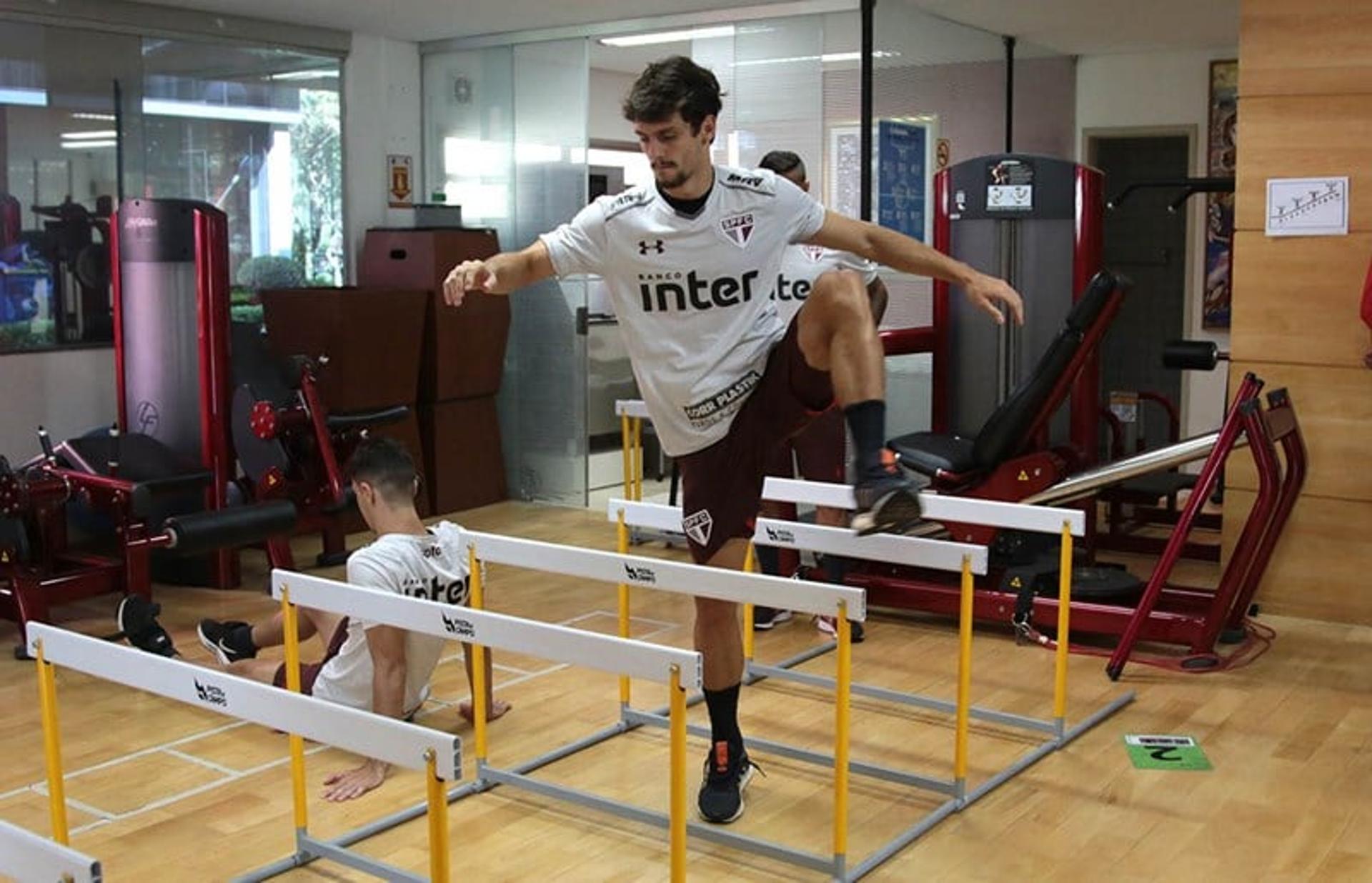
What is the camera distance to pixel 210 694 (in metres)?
2.59

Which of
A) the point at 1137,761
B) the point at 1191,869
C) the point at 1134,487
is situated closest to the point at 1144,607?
the point at 1137,761

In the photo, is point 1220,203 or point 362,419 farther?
point 1220,203

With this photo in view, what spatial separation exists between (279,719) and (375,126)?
6102 mm

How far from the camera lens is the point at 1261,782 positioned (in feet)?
12.6

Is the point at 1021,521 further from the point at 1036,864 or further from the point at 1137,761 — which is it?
the point at 1036,864

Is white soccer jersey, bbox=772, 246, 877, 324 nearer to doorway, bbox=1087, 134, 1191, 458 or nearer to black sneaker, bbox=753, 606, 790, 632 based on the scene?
black sneaker, bbox=753, 606, 790, 632

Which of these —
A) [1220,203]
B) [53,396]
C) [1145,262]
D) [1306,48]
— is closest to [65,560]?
[53,396]

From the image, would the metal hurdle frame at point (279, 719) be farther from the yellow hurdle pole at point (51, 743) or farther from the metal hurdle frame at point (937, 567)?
the metal hurdle frame at point (937, 567)

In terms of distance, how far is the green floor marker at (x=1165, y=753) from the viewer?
156 inches

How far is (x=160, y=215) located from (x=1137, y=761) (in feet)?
14.5

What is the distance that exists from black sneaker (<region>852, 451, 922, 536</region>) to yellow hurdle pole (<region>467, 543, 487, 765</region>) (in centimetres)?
118

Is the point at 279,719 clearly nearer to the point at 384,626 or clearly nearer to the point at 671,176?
the point at 384,626

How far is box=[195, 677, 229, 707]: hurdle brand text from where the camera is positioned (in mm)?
2570

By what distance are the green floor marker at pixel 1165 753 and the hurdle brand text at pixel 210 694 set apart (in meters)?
2.51
